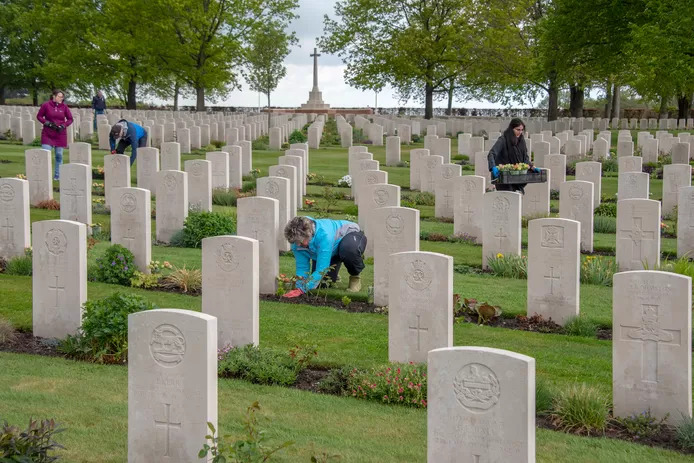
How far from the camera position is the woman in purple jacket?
19.1 meters

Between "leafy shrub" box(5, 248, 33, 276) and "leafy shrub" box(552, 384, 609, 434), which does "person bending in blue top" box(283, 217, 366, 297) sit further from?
"leafy shrub" box(552, 384, 609, 434)

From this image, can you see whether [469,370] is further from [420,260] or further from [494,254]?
[494,254]

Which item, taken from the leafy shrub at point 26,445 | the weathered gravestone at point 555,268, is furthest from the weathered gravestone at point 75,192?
the leafy shrub at point 26,445

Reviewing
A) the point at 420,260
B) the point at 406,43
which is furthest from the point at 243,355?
the point at 406,43

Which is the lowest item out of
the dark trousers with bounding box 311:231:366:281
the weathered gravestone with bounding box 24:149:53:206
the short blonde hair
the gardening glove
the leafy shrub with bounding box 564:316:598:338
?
the leafy shrub with bounding box 564:316:598:338

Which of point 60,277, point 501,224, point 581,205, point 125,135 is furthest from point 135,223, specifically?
point 125,135

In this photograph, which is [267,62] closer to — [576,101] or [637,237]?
[576,101]

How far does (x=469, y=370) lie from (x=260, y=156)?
22723 mm

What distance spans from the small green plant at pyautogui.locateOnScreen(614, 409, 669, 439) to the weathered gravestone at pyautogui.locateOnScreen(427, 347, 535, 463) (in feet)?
6.39

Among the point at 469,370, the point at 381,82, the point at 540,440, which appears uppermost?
the point at 381,82

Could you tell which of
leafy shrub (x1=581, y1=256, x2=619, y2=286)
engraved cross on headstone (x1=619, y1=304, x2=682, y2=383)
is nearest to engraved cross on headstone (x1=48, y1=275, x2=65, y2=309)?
engraved cross on headstone (x1=619, y1=304, x2=682, y2=383)

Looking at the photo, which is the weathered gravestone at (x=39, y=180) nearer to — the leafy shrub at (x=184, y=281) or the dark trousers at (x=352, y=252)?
the leafy shrub at (x=184, y=281)

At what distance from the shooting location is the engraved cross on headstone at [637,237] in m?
12.6

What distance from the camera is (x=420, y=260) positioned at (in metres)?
8.24
